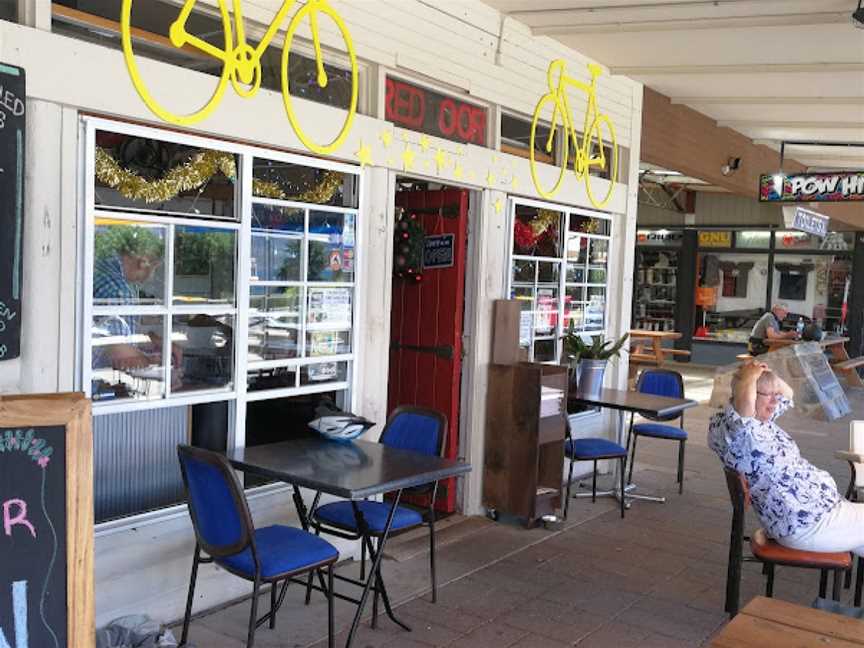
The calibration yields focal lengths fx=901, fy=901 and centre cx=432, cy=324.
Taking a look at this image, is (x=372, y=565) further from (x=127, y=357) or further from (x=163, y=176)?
(x=163, y=176)

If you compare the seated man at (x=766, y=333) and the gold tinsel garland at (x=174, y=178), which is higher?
the gold tinsel garland at (x=174, y=178)

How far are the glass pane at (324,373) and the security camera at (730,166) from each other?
6208 millimetres

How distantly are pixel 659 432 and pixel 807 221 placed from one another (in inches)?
248

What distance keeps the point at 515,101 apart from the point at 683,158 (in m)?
3.28

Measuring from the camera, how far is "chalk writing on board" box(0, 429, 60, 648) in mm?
2584

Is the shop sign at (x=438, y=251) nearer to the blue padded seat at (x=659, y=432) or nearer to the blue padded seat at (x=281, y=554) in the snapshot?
the blue padded seat at (x=659, y=432)

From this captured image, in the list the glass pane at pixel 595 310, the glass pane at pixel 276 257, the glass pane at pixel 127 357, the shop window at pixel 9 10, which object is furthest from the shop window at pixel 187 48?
the glass pane at pixel 595 310

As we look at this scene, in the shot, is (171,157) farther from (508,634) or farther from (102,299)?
(508,634)

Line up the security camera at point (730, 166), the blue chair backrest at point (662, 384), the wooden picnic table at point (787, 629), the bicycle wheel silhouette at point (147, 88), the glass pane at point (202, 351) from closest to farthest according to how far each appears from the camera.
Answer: the wooden picnic table at point (787, 629) < the bicycle wheel silhouette at point (147, 88) < the glass pane at point (202, 351) < the blue chair backrest at point (662, 384) < the security camera at point (730, 166)

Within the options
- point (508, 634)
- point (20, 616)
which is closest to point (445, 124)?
point (508, 634)

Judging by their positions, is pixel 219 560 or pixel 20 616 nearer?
pixel 20 616

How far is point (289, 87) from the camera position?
4.28m

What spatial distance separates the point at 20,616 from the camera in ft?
8.49

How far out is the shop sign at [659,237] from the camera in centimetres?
1789
